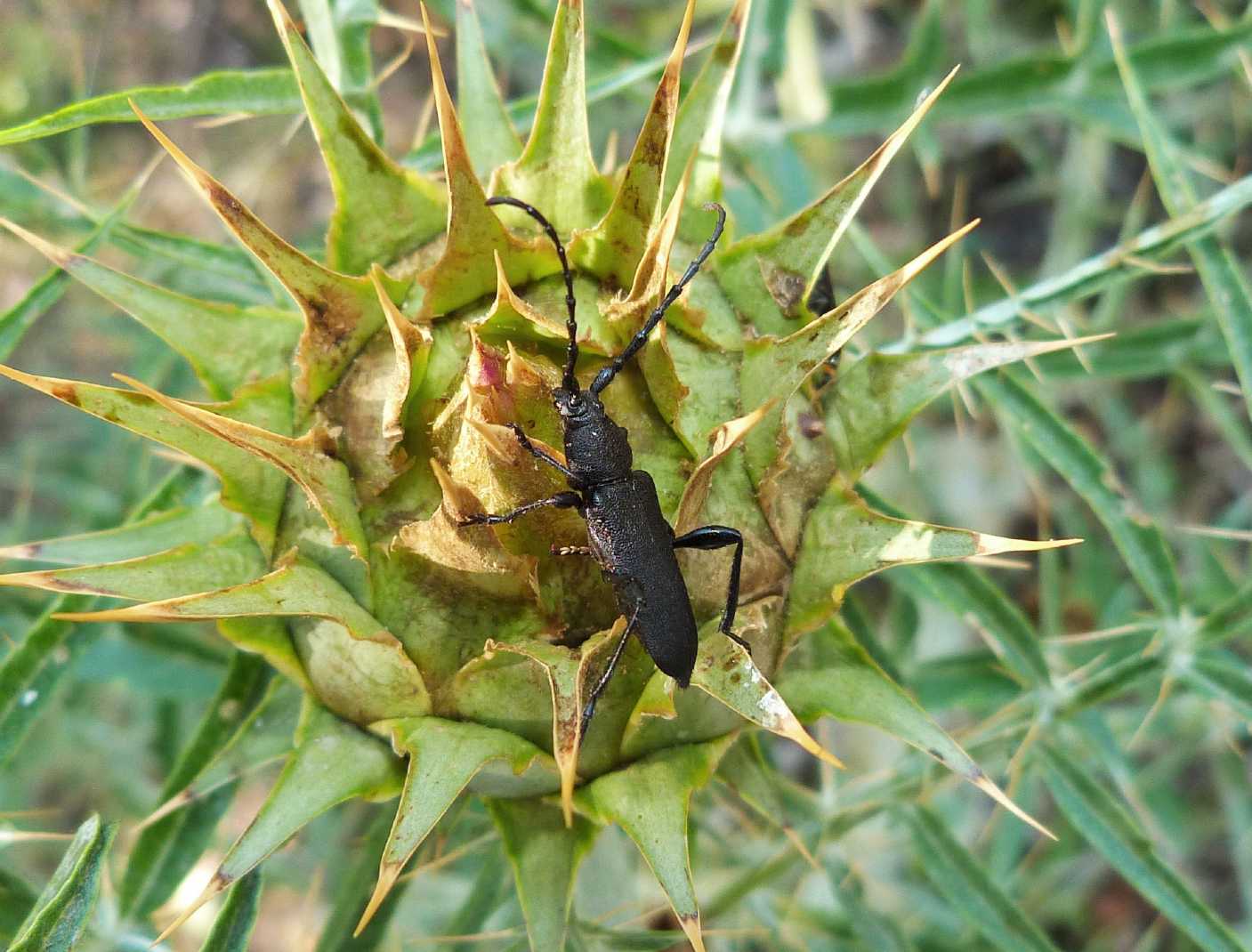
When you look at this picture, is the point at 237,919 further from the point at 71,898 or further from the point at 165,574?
the point at 165,574

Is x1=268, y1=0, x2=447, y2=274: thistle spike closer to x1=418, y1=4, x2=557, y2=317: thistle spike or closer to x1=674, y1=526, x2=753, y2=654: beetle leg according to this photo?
x1=418, y1=4, x2=557, y2=317: thistle spike

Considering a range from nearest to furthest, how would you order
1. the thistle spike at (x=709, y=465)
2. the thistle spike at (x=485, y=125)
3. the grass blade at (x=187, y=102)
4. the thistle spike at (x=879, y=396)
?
1. the thistle spike at (x=709, y=465)
2. the thistle spike at (x=879, y=396)
3. the thistle spike at (x=485, y=125)
4. the grass blade at (x=187, y=102)

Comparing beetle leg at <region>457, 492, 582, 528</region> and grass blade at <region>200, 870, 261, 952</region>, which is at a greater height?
beetle leg at <region>457, 492, 582, 528</region>

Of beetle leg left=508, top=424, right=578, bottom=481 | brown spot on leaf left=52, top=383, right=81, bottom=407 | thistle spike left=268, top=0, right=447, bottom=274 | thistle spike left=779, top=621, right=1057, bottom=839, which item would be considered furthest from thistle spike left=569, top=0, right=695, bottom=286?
brown spot on leaf left=52, top=383, right=81, bottom=407

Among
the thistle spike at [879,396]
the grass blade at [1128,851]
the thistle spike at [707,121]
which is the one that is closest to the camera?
the thistle spike at [879,396]

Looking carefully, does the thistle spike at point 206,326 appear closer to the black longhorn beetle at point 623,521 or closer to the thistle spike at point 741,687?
the black longhorn beetle at point 623,521

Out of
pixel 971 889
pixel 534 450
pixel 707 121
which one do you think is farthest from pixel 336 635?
pixel 971 889

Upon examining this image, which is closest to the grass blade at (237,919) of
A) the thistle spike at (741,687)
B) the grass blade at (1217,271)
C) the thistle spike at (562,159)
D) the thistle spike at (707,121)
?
the thistle spike at (741,687)
